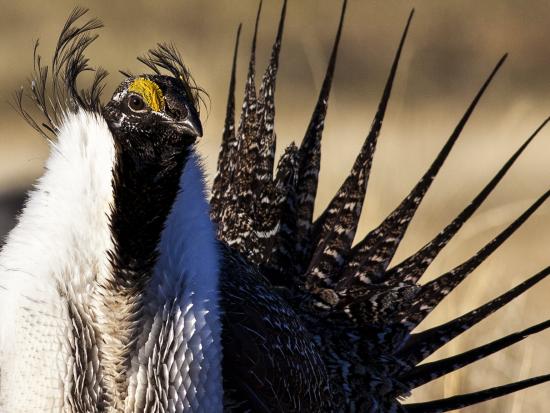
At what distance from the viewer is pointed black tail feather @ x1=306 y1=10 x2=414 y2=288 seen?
152 inches

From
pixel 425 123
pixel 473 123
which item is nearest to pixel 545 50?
pixel 473 123

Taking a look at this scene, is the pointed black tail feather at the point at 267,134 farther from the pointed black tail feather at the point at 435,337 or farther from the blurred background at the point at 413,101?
the blurred background at the point at 413,101

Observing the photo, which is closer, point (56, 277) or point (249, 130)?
point (56, 277)

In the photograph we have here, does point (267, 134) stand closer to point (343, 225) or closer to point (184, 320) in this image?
point (343, 225)

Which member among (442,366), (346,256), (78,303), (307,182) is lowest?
(78,303)

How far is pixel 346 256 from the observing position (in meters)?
3.94

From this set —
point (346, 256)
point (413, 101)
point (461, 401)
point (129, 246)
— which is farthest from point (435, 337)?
point (413, 101)

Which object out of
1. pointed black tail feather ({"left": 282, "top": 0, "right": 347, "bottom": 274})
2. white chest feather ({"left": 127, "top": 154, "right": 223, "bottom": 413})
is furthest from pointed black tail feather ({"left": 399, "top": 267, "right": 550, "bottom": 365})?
white chest feather ({"left": 127, "top": 154, "right": 223, "bottom": 413})

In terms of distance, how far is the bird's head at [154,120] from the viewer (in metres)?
2.67

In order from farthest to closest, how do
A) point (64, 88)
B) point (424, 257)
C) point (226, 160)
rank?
point (226, 160), point (424, 257), point (64, 88)

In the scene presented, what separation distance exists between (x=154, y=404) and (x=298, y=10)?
27.4 feet

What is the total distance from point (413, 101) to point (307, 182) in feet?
17.3

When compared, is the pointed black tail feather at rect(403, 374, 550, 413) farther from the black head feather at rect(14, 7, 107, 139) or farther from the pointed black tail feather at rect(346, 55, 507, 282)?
the black head feather at rect(14, 7, 107, 139)

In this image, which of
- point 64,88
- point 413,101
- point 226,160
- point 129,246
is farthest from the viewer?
point 413,101
